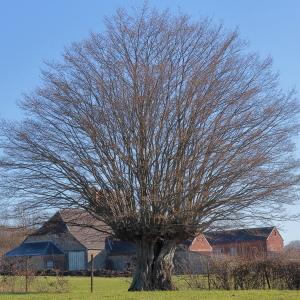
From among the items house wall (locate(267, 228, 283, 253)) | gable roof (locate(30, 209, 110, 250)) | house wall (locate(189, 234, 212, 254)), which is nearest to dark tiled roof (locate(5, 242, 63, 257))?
house wall (locate(189, 234, 212, 254))

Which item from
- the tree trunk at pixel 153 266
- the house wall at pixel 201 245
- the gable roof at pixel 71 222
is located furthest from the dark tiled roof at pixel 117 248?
the tree trunk at pixel 153 266

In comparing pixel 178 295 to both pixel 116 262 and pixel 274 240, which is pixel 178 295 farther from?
pixel 274 240

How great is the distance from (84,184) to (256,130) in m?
→ 8.12

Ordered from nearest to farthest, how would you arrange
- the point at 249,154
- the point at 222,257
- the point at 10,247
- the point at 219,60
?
the point at 249,154
the point at 219,60
the point at 222,257
the point at 10,247

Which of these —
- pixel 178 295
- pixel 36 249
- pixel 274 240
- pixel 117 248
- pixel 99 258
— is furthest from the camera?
pixel 274 240

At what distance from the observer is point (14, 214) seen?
2612cm

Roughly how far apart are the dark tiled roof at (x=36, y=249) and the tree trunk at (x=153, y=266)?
5446 cm

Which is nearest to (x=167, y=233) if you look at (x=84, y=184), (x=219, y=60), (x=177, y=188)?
A: (x=177, y=188)

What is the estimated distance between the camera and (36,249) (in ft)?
261

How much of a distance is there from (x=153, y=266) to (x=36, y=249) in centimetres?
5659

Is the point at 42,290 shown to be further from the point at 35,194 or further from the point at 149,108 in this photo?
the point at 149,108

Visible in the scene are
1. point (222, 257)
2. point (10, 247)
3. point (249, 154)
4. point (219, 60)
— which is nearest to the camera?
point (249, 154)

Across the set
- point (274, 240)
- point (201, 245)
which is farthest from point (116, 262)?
point (274, 240)

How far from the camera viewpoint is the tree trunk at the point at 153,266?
83.5ft
